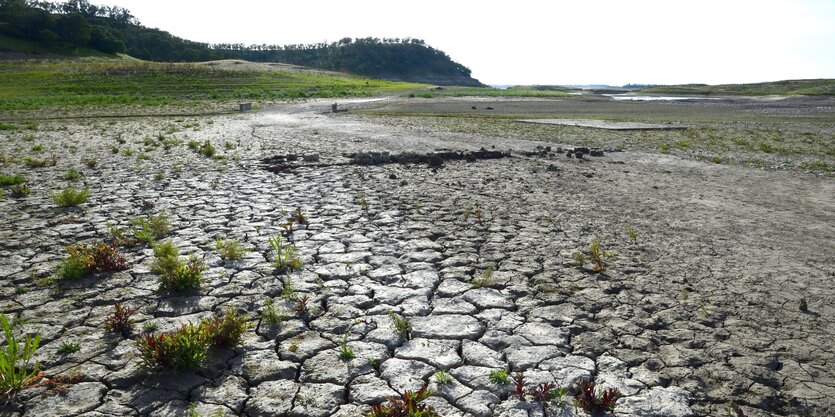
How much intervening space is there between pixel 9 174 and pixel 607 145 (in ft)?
61.3

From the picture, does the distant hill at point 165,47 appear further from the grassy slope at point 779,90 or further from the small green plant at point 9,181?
the small green plant at point 9,181

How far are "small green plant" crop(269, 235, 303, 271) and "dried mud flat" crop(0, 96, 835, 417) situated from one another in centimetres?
16

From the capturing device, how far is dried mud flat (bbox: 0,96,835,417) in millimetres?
4090

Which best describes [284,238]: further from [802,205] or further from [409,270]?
[802,205]

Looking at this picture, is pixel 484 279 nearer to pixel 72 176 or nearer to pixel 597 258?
pixel 597 258

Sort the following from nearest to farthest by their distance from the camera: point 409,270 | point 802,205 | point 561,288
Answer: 1. point 561,288
2. point 409,270
3. point 802,205

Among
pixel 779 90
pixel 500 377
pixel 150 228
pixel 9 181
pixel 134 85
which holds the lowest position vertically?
pixel 500 377

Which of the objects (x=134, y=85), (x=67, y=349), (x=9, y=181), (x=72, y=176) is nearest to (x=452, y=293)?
(x=67, y=349)

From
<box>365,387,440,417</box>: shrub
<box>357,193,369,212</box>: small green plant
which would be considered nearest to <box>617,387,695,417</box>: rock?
A: <box>365,387,440,417</box>: shrub

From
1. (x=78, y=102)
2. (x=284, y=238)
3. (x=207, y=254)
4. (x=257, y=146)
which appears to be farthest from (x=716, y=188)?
(x=78, y=102)

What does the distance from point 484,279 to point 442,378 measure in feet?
7.36

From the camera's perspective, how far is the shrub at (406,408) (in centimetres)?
363

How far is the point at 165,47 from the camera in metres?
121

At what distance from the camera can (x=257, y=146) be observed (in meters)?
17.8
